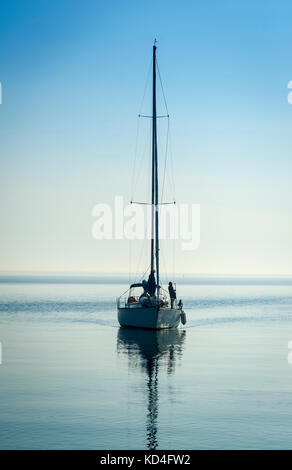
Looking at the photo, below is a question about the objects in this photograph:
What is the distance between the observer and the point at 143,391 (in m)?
26.3

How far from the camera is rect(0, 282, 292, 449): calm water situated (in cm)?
1927

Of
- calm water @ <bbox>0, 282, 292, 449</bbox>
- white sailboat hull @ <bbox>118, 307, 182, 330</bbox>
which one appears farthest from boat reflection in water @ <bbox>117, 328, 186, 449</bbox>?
white sailboat hull @ <bbox>118, 307, 182, 330</bbox>

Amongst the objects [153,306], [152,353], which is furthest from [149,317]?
[152,353]

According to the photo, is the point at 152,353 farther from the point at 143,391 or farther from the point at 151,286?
the point at 143,391

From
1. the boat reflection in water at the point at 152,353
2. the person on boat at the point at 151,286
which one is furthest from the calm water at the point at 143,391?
the person on boat at the point at 151,286

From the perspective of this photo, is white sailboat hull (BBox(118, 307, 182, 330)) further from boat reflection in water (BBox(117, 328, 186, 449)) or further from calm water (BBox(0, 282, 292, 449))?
calm water (BBox(0, 282, 292, 449))

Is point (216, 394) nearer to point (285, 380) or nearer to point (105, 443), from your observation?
point (285, 380)

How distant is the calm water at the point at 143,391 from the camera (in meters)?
19.3

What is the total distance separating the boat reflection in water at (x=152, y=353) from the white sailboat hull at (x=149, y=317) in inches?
25.0

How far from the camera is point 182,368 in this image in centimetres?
3275

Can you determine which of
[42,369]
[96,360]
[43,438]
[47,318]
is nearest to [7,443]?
[43,438]

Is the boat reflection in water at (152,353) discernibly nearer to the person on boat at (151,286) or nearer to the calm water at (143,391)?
the calm water at (143,391)
